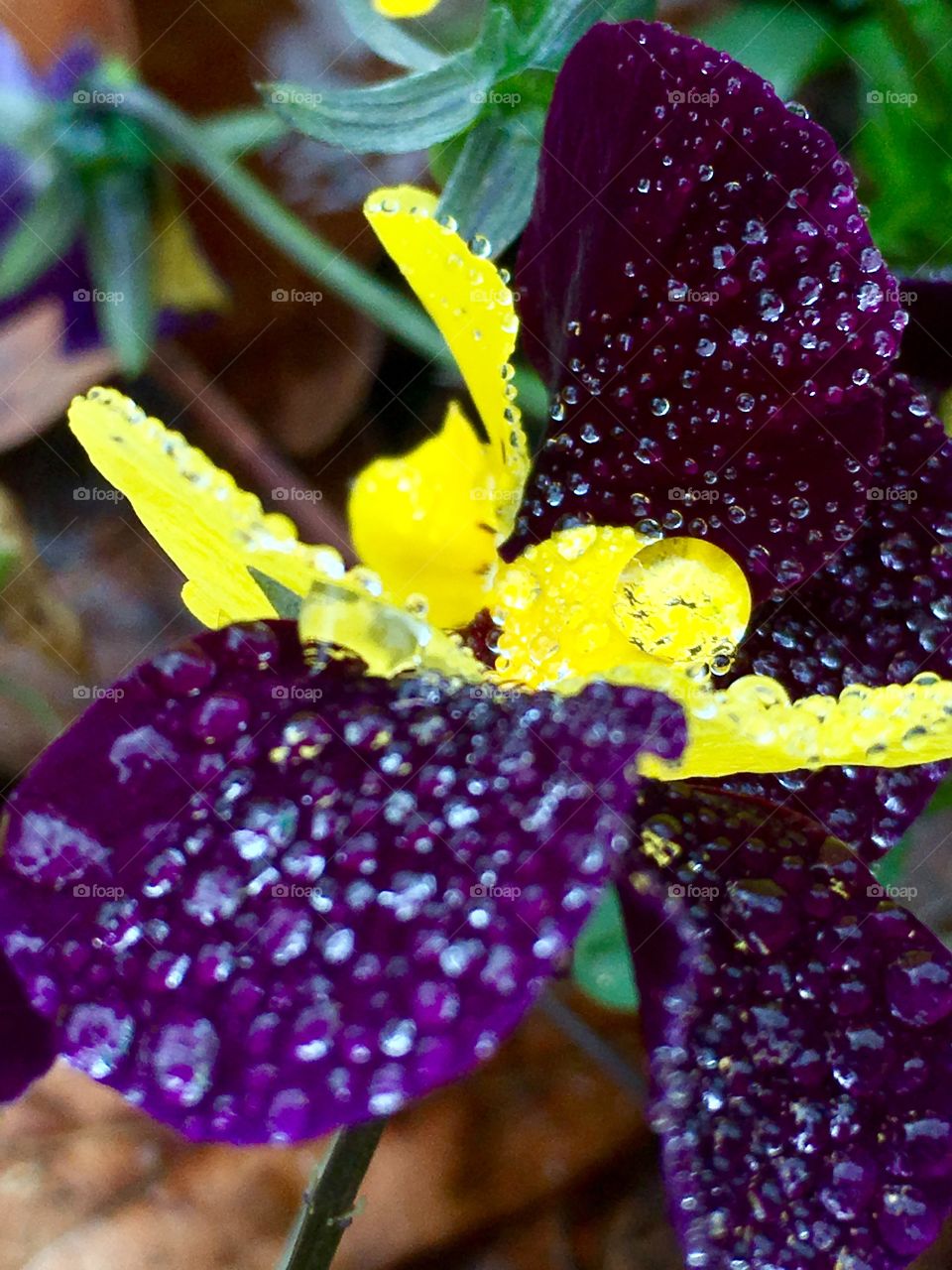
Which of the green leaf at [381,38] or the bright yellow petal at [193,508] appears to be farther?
the green leaf at [381,38]

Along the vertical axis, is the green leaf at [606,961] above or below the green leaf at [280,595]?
below

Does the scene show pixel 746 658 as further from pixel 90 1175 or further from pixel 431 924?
pixel 90 1175

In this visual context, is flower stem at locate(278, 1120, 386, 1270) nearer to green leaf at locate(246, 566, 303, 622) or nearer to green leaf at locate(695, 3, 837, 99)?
green leaf at locate(246, 566, 303, 622)

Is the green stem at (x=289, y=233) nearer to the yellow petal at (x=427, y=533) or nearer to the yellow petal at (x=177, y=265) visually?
the yellow petal at (x=177, y=265)

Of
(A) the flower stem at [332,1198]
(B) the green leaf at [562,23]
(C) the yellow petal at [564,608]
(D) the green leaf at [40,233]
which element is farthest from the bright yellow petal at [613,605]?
(D) the green leaf at [40,233]

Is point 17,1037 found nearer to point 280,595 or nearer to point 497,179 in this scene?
point 280,595

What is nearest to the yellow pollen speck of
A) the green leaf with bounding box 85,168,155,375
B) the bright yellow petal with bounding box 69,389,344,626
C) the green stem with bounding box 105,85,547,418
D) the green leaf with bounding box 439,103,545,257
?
the bright yellow petal with bounding box 69,389,344,626

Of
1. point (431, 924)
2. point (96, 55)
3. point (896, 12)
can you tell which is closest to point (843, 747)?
point (431, 924)
